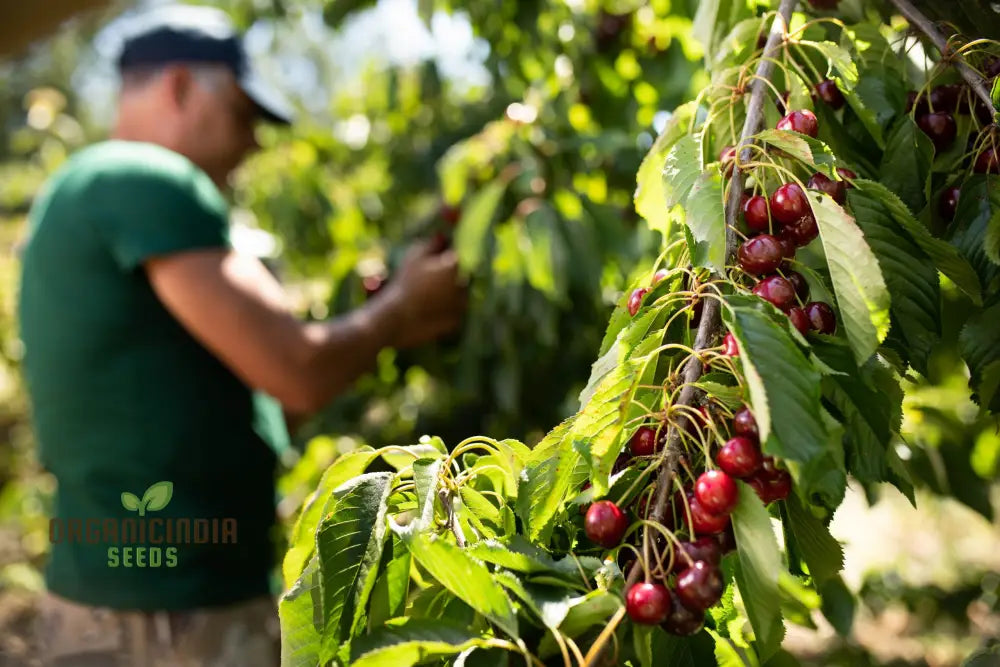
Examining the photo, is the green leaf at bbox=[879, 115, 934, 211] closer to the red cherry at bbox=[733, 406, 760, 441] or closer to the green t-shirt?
the red cherry at bbox=[733, 406, 760, 441]

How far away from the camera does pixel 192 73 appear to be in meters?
2.19

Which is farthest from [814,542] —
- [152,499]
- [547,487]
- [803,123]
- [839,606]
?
[152,499]

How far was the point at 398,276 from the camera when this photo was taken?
2.23 metres

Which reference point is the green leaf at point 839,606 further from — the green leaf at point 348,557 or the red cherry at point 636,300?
the green leaf at point 348,557

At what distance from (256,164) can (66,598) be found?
2.19 meters

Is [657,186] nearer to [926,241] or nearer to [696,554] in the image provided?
[926,241]

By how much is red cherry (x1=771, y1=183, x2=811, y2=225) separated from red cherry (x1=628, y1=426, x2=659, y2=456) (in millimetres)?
209

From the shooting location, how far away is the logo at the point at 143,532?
1.78m

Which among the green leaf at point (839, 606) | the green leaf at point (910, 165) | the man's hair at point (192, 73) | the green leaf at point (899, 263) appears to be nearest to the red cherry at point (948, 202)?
the green leaf at point (910, 165)

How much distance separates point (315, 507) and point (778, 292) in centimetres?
44

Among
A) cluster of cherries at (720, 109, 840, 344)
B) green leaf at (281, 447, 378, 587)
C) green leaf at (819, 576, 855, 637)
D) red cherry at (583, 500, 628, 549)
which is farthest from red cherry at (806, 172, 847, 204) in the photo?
green leaf at (819, 576, 855, 637)

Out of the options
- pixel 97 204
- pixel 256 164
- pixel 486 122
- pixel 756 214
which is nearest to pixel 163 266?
pixel 97 204

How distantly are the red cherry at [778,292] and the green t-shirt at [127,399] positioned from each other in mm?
1337

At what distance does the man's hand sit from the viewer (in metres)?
2.16
